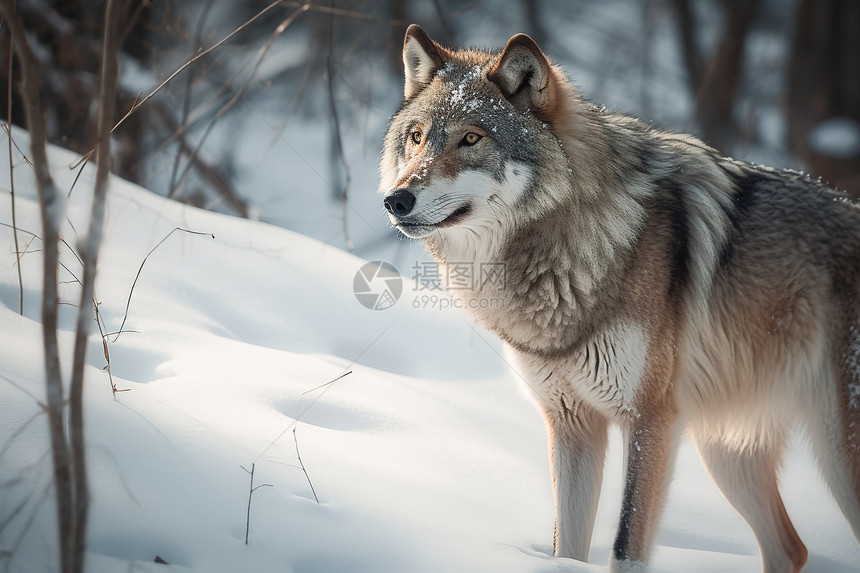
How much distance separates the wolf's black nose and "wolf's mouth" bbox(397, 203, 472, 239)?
2.6 inches

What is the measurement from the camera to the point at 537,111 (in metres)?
2.71

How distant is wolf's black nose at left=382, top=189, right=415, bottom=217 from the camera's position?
8.20 feet

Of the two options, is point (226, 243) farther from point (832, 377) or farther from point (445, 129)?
point (832, 377)

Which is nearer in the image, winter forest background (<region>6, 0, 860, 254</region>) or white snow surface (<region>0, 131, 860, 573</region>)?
white snow surface (<region>0, 131, 860, 573</region>)

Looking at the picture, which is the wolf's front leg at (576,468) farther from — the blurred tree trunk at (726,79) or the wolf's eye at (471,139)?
the blurred tree trunk at (726,79)

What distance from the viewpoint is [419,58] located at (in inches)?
118

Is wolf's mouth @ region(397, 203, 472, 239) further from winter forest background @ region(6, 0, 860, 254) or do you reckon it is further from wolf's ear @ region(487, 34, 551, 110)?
winter forest background @ region(6, 0, 860, 254)

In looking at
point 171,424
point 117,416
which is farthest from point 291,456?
point 117,416

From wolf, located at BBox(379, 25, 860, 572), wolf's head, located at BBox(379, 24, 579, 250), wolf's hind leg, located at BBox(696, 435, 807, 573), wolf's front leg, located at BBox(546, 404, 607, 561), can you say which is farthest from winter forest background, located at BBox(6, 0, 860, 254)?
wolf's hind leg, located at BBox(696, 435, 807, 573)

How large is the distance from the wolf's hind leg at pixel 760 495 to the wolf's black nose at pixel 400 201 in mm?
1724

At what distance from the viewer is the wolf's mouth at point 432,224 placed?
2588 mm

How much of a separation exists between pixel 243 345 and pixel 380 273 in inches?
59.4

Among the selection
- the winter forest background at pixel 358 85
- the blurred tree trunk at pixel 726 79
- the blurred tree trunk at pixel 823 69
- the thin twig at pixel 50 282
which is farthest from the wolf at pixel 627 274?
the blurred tree trunk at pixel 726 79

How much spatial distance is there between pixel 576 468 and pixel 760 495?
0.92 meters
